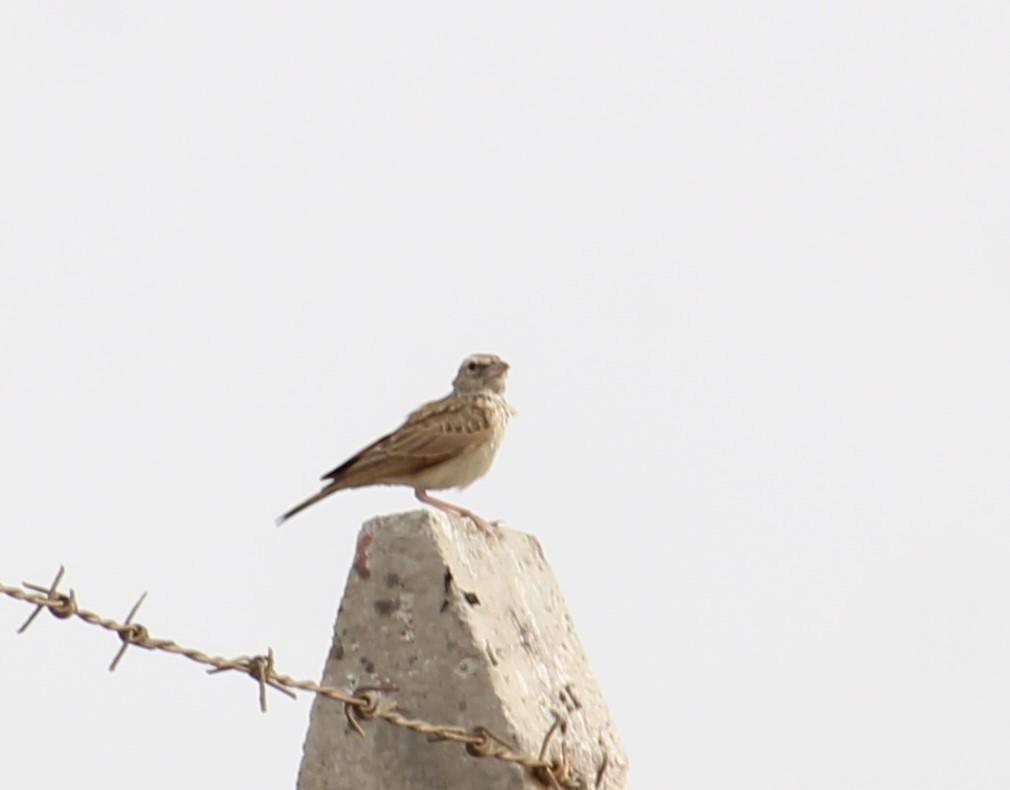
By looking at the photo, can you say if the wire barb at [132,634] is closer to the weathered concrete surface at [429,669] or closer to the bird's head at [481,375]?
the weathered concrete surface at [429,669]

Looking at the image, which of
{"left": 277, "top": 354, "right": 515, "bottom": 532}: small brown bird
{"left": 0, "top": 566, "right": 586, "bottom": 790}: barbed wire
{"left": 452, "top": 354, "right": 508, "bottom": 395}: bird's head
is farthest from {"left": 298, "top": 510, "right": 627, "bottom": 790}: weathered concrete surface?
{"left": 452, "top": 354, "right": 508, "bottom": 395}: bird's head

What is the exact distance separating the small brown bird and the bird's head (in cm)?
41

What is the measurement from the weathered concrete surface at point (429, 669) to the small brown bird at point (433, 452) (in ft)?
9.63

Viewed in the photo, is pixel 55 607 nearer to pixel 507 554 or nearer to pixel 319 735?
pixel 319 735

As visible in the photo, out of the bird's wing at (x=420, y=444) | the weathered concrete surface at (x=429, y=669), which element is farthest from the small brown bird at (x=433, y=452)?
the weathered concrete surface at (x=429, y=669)

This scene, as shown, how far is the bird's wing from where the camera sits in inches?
375

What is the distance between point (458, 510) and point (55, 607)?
272cm

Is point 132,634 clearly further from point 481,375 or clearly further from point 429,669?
point 481,375

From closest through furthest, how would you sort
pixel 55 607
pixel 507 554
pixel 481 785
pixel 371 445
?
pixel 55 607
pixel 481 785
pixel 507 554
pixel 371 445

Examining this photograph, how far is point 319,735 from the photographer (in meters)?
6.06

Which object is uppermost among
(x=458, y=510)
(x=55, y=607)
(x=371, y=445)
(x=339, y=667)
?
(x=371, y=445)

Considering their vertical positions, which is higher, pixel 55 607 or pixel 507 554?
pixel 507 554

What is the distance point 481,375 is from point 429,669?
4.99 meters

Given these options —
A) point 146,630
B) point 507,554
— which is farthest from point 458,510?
point 146,630
